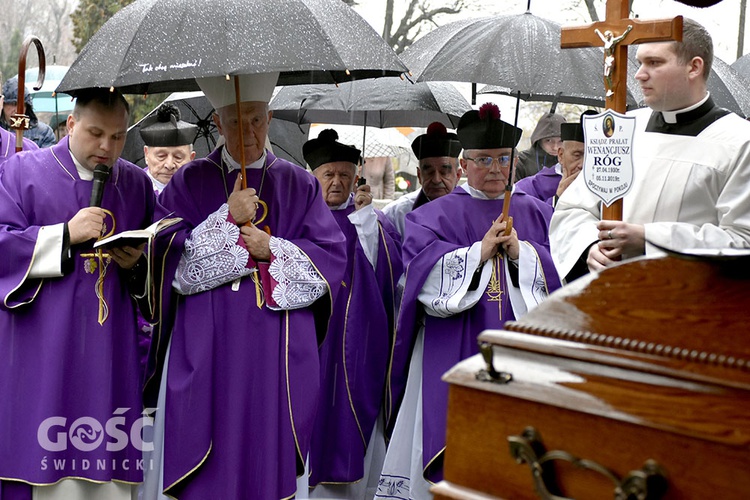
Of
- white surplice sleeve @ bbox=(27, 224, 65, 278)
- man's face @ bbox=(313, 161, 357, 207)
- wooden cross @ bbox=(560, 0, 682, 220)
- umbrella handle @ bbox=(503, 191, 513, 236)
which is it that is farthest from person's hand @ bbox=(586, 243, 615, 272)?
man's face @ bbox=(313, 161, 357, 207)

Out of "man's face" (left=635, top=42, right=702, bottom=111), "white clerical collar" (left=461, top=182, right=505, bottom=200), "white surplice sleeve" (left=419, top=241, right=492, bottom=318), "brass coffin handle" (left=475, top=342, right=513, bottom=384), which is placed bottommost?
"white surplice sleeve" (left=419, top=241, right=492, bottom=318)

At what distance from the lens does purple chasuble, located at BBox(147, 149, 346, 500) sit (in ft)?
14.4

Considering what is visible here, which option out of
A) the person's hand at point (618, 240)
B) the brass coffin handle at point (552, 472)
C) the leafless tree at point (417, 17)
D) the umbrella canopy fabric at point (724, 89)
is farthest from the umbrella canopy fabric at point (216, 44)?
the leafless tree at point (417, 17)

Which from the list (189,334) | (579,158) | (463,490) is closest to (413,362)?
(189,334)

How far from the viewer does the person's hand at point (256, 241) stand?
14.3ft

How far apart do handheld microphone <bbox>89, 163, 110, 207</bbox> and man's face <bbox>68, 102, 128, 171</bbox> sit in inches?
4.9

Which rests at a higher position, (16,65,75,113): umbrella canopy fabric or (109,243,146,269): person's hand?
(16,65,75,113): umbrella canopy fabric

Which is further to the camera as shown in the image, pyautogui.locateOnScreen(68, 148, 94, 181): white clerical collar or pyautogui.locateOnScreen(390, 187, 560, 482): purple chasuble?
pyautogui.locateOnScreen(390, 187, 560, 482): purple chasuble

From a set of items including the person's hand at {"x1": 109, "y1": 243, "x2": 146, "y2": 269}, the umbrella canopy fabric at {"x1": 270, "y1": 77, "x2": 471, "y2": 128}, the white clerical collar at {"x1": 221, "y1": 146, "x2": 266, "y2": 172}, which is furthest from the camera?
the umbrella canopy fabric at {"x1": 270, "y1": 77, "x2": 471, "y2": 128}

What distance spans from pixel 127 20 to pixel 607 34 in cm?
187

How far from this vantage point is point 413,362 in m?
5.32

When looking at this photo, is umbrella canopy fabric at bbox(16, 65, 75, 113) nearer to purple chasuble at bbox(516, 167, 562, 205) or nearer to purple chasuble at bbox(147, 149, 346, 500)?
purple chasuble at bbox(516, 167, 562, 205)

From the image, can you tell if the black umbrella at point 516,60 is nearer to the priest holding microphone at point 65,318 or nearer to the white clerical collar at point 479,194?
the white clerical collar at point 479,194

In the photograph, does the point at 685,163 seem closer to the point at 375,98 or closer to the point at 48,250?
the point at 48,250
